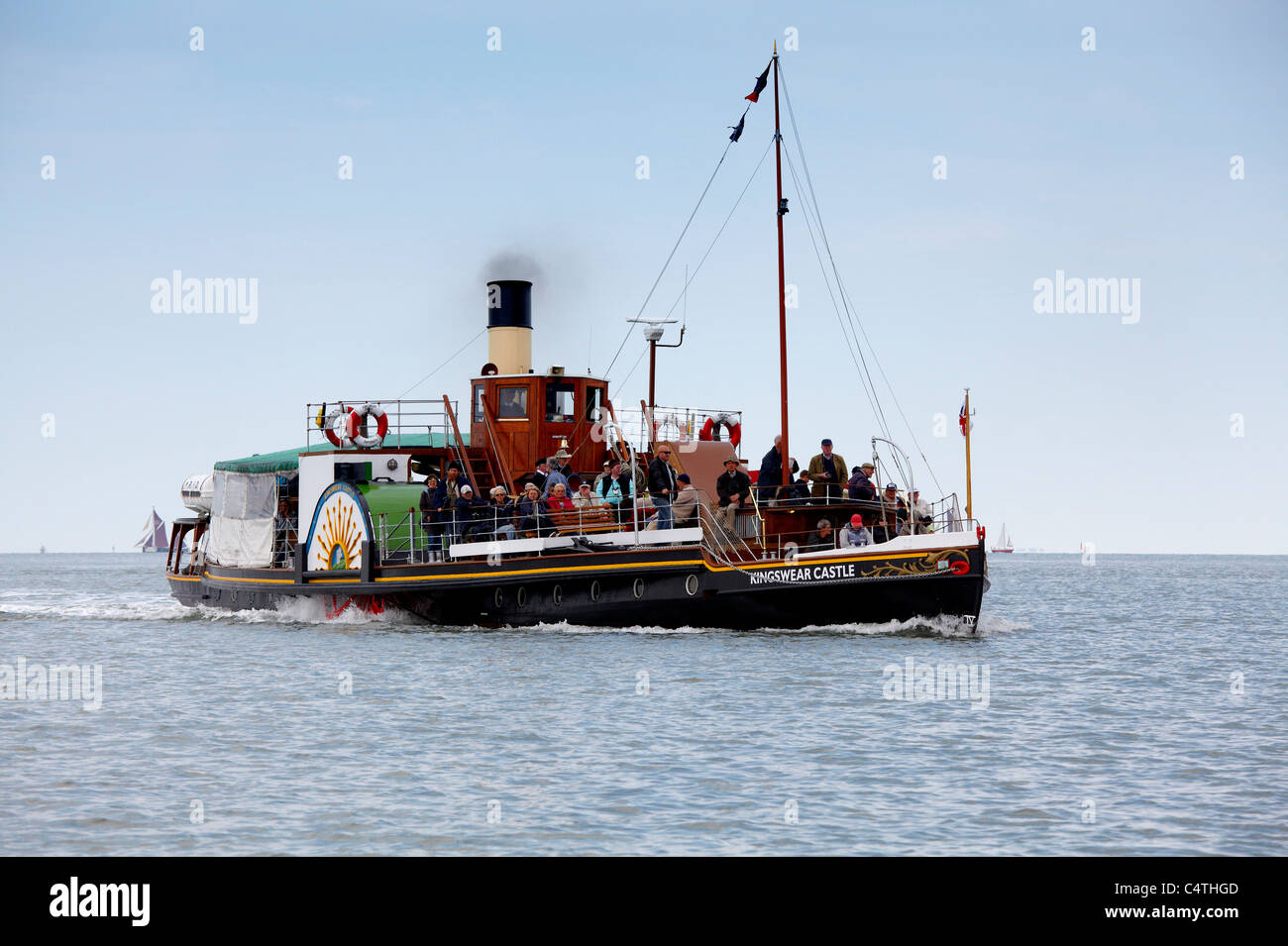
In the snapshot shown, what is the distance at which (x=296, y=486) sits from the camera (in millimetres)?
34469

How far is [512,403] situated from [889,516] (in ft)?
31.3

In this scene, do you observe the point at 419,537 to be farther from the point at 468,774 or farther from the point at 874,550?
the point at 468,774

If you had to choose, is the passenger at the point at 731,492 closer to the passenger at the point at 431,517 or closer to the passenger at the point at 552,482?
the passenger at the point at 552,482

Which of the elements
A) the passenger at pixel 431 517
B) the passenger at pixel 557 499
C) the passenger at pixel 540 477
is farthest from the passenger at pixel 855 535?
the passenger at pixel 431 517

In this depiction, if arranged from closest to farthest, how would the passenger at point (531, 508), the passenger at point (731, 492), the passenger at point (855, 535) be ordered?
the passenger at point (855, 535), the passenger at point (731, 492), the passenger at point (531, 508)

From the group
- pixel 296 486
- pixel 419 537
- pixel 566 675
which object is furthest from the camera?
pixel 296 486

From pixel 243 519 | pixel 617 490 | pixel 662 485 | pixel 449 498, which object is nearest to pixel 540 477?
pixel 449 498

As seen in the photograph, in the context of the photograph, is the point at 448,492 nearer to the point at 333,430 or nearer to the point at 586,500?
the point at 586,500

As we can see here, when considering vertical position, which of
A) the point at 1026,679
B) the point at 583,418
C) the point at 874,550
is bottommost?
the point at 1026,679

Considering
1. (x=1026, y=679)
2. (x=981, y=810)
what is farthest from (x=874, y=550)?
(x=981, y=810)

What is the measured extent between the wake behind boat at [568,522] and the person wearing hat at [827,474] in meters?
0.03

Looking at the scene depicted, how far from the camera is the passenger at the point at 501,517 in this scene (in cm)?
2709
